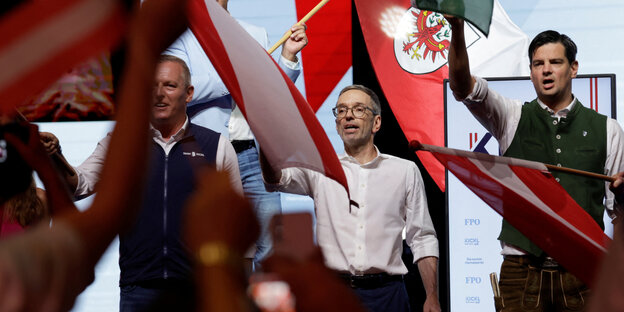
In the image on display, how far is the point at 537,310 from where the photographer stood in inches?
131

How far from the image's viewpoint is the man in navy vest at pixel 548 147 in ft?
10.9

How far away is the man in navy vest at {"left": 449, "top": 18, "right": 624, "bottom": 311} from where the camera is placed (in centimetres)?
333

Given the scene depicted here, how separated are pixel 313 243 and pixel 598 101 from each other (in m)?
4.17

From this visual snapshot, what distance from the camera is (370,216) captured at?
3967 mm

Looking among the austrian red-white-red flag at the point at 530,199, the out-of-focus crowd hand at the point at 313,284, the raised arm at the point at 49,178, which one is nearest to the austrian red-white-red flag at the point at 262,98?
the austrian red-white-red flag at the point at 530,199

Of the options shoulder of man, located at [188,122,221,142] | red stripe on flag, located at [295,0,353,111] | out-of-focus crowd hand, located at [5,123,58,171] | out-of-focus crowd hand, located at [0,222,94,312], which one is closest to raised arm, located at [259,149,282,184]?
shoulder of man, located at [188,122,221,142]

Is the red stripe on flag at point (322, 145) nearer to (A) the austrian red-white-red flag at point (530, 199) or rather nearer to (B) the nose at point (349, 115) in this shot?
(A) the austrian red-white-red flag at point (530, 199)

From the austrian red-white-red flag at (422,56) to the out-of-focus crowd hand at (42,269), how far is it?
4.51m

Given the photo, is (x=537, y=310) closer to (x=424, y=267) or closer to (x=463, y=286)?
(x=424, y=267)

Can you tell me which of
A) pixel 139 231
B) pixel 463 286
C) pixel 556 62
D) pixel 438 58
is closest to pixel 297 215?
pixel 139 231

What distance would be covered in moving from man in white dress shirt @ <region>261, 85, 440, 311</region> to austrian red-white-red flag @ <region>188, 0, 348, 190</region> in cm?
71

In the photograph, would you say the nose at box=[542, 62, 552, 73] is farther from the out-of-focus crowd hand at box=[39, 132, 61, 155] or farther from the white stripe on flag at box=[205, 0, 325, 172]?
the out-of-focus crowd hand at box=[39, 132, 61, 155]

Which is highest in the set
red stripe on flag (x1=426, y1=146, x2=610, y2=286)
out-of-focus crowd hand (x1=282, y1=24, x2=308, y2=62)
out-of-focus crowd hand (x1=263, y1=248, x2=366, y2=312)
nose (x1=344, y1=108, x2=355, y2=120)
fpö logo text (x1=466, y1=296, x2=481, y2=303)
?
out-of-focus crowd hand (x1=282, y1=24, x2=308, y2=62)

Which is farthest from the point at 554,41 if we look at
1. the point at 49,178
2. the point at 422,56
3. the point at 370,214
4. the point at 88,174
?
the point at 49,178
